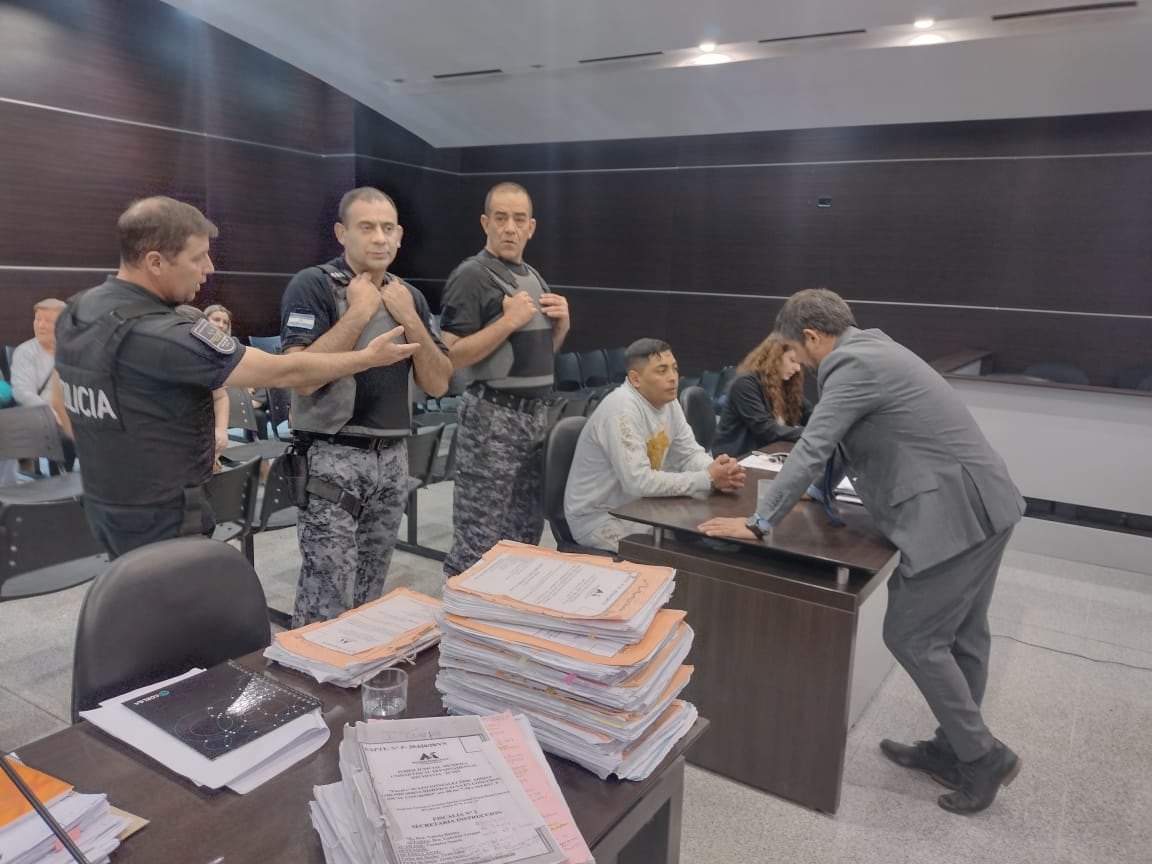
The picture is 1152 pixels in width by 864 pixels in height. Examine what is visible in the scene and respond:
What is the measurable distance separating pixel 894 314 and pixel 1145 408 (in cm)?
236

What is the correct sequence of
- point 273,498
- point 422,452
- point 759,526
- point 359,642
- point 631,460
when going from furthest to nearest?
point 422,452
point 273,498
point 631,460
point 759,526
point 359,642

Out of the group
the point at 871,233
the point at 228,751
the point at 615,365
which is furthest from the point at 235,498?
the point at 871,233

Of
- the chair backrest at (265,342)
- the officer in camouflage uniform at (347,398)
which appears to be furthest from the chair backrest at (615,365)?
the officer in camouflage uniform at (347,398)

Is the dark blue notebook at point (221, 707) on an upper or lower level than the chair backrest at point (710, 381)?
lower

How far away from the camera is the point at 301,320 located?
2105 millimetres

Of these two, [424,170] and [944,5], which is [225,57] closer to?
[424,170]

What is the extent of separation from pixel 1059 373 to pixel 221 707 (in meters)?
5.91

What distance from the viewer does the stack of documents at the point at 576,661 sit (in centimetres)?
114

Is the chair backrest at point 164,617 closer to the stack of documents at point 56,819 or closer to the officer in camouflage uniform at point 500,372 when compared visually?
the stack of documents at point 56,819

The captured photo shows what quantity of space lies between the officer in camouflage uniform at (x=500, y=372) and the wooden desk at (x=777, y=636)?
53cm

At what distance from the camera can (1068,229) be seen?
5559 mm

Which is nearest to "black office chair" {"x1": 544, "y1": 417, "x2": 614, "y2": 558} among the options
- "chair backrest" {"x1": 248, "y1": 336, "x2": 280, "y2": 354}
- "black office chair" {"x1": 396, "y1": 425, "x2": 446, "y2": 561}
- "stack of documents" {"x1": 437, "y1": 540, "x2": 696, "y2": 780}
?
"black office chair" {"x1": 396, "y1": 425, "x2": 446, "y2": 561}

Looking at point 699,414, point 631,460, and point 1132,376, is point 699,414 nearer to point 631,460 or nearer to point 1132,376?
point 631,460

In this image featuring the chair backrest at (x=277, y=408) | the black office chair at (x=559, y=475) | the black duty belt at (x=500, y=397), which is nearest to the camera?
the black duty belt at (x=500, y=397)
